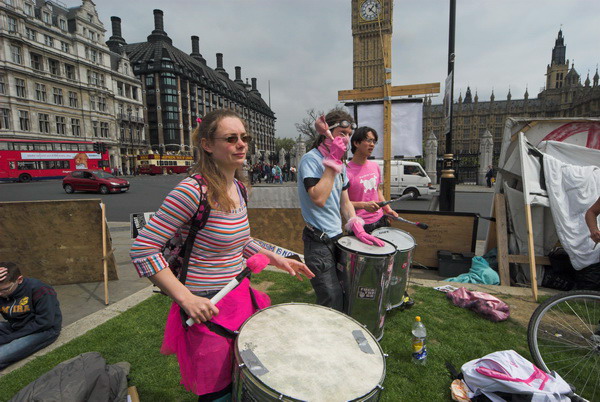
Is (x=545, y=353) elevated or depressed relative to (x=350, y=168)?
depressed

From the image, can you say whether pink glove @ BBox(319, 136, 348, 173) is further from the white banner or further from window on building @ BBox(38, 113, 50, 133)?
window on building @ BBox(38, 113, 50, 133)

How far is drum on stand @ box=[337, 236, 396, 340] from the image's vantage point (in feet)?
8.59

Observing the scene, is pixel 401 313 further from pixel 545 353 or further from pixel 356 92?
pixel 356 92

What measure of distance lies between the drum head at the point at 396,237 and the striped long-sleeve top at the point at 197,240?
2.12 metres

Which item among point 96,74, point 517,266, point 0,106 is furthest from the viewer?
point 96,74

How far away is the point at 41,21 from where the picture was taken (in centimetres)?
4041

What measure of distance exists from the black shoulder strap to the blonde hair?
3 centimetres

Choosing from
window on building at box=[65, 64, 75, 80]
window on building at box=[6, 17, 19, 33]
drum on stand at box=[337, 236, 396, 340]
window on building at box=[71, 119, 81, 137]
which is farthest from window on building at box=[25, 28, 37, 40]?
drum on stand at box=[337, 236, 396, 340]

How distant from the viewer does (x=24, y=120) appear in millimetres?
38812

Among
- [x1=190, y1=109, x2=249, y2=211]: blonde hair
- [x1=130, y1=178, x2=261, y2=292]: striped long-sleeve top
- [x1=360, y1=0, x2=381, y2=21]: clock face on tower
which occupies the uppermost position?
[x1=360, y1=0, x2=381, y2=21]: clock face on tower

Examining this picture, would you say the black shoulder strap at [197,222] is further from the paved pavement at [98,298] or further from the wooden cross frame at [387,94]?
the wooden cross frame at [387,94]

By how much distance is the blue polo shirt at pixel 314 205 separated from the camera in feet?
7.91

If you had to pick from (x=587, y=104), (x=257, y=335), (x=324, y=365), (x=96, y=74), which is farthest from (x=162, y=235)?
(x=587, y=104)

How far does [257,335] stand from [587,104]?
94.2 m
